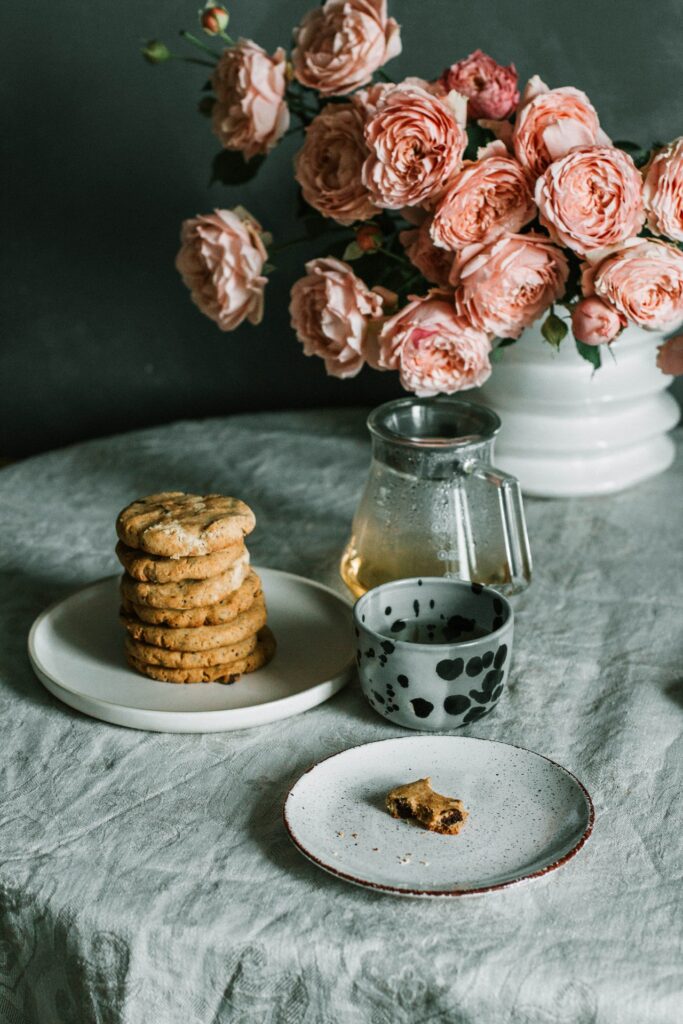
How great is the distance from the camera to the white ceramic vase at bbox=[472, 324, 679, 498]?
1.35m

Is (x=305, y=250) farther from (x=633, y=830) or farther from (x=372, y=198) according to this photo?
(x=633, y=830)

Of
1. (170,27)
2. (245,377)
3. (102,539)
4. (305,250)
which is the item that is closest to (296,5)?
(170,27)

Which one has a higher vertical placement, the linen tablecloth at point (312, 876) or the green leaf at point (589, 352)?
the green leaf at point (589, 352)

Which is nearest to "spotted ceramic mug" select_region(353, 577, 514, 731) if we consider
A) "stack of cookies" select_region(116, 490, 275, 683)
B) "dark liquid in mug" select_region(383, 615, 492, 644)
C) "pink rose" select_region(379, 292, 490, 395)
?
"dark liquid in mug" select_region(383, 615, 492, 644)

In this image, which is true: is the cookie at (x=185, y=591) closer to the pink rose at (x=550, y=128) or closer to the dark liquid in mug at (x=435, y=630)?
the dark liquid in mug at (x=435, y=630)

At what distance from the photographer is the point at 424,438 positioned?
1098 mm

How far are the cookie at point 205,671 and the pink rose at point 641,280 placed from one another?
1.46ft

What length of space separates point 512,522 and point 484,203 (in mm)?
285

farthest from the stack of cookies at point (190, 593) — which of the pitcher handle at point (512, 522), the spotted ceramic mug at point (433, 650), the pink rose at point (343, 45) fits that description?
the pink rose at point (343, 45)

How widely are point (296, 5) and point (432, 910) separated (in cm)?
126

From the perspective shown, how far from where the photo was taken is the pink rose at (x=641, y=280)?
1088 millimetres

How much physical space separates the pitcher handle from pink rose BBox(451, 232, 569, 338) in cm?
14

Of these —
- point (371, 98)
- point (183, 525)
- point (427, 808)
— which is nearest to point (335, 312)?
point (371, 98)

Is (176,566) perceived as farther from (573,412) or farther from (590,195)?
(573,412)
